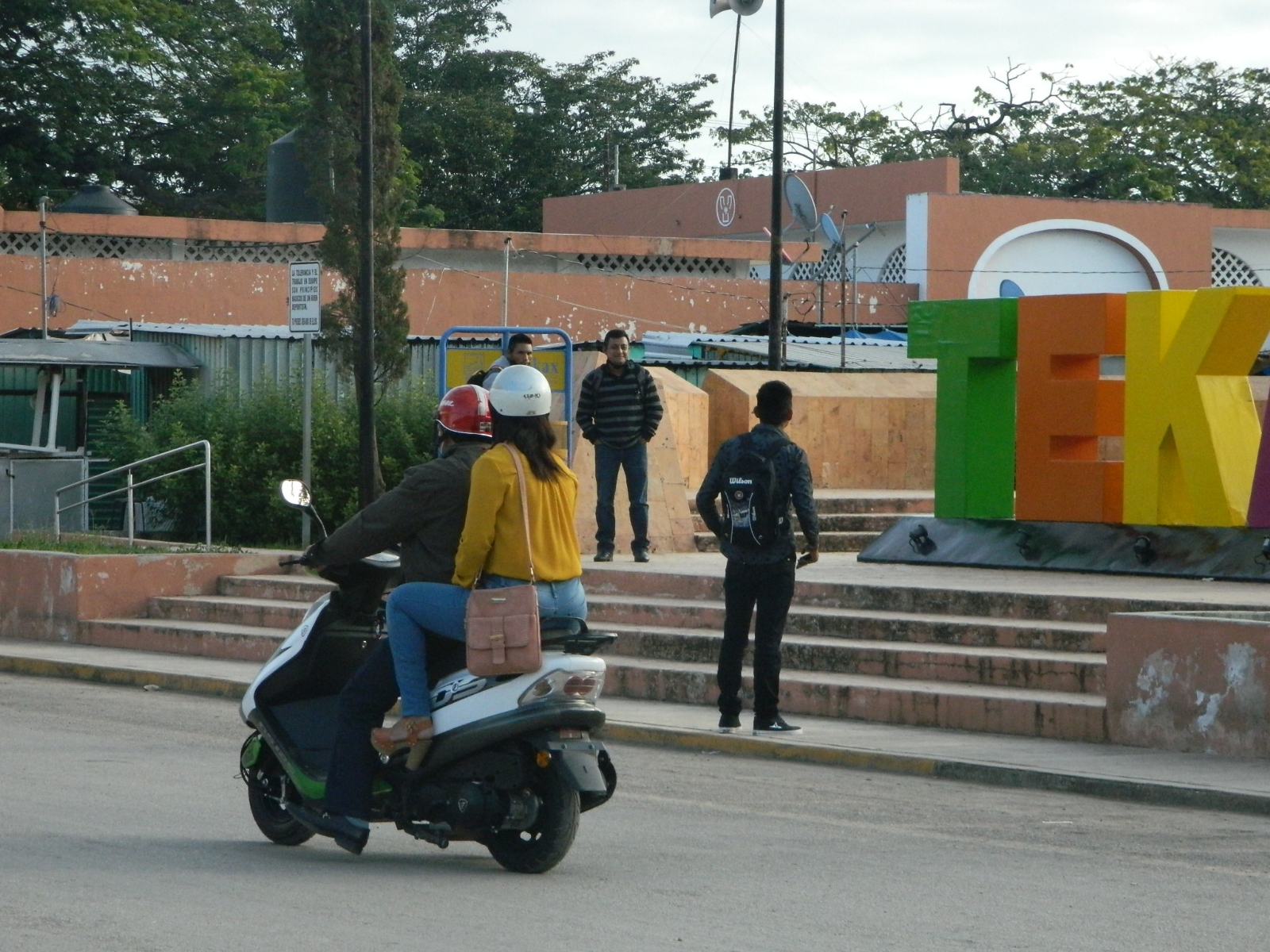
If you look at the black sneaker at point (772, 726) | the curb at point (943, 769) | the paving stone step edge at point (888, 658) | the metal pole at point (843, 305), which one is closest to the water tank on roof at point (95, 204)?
the metal pole at point (843, 305)

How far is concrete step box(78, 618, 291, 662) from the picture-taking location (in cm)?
1491

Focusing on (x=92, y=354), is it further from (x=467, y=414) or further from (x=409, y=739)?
(x=409, y=739)

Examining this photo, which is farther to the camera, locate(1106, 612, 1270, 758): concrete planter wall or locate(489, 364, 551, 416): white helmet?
locate(1106, 612, 1270, 758): concrete planter wall

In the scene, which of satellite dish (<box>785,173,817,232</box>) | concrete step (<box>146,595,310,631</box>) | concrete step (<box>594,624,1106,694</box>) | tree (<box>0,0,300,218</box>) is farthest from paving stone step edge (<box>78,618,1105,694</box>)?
tree (<box>0,0,300,218</box>)

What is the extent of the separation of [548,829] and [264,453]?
14155mm

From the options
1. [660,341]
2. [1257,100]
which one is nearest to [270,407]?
[660,341]

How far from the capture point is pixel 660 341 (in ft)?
97.2

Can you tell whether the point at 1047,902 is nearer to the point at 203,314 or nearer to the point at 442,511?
the point at 442,511

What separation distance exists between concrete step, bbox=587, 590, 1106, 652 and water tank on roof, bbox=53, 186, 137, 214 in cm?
1784

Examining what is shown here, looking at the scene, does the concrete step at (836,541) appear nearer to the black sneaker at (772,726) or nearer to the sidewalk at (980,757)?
the sidewalk at (980,757)

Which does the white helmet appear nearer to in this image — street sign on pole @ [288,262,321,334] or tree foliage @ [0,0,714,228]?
street sign on pole @ [288,262,321,334]

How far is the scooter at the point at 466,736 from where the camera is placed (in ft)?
21.0

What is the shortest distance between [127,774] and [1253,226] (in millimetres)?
34058

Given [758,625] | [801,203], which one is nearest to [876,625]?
[758,625]
